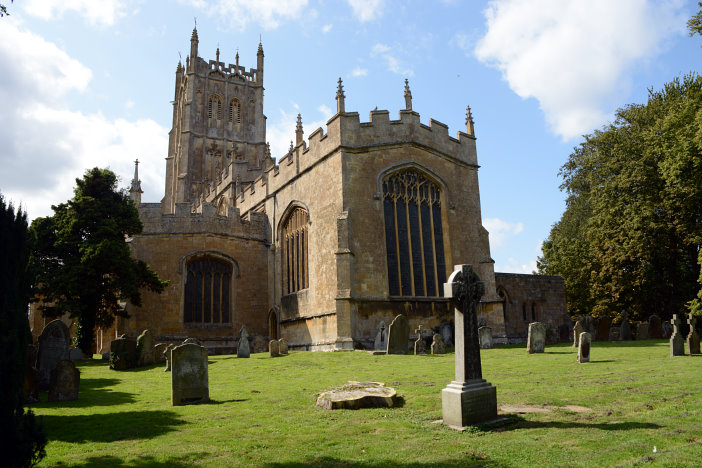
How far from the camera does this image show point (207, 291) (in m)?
23.2

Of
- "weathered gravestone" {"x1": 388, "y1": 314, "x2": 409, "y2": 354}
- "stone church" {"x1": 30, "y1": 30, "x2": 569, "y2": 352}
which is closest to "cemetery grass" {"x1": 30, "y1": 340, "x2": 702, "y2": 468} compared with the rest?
"weathered gravestone" {"x1": 388, "y1": 314, "x2": 409, "y2": 354}

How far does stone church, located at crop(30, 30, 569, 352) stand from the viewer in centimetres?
1936

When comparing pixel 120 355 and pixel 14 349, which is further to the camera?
pixel 120 355

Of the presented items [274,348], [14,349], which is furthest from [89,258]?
[14,349]

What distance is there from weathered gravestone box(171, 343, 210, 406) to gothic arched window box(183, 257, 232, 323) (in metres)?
14.7

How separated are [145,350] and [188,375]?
823 cm

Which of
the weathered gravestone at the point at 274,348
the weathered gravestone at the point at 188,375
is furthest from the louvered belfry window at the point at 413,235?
the weathered gravestone at the point at 188,375

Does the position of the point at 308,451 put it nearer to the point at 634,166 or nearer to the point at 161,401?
the point at 161,401

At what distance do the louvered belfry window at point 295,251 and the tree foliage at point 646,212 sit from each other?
15287 mm

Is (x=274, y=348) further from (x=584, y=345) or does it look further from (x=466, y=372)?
(x=466, y=372)

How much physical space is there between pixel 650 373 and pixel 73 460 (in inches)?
366

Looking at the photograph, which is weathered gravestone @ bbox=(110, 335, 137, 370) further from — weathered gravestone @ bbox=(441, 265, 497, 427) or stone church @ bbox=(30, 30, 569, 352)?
weathered gravestone @ bbox=(441, 265, 497, 427)

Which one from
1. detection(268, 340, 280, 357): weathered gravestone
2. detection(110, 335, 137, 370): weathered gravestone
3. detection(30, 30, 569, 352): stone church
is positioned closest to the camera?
detection(110, 335, 137, 370): weathered gravestone

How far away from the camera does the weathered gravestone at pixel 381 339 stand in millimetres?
17506
